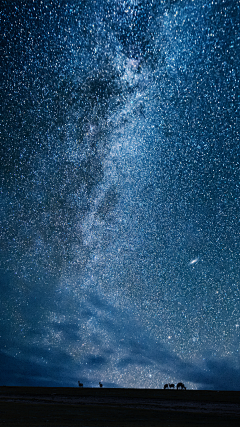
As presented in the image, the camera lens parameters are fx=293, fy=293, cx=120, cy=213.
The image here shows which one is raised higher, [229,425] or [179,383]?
[179,383]

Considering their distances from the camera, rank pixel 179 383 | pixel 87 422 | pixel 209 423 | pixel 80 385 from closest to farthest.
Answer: pixel 87 422 → pixel 209 423 → pixel 179 383 → pixel 80 385

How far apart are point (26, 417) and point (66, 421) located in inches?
Answer: 68.6

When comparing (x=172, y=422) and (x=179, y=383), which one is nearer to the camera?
(x=172, y=422)

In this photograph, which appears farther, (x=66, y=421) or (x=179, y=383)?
(x=179, y=383)

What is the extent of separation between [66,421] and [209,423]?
510cm

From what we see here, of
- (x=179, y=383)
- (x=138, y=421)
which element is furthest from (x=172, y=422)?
(x=179, y=383)

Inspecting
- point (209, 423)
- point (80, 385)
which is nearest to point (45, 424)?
point (209, 423)

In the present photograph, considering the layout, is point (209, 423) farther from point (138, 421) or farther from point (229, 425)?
point (138, 421)

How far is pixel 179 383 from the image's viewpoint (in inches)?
2028

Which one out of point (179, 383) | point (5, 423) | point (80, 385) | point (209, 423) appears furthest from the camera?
point (80, 385)

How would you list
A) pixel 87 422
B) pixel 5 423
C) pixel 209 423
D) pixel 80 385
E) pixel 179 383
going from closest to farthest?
pixel 5 423 < pixel 87 422 < pixel 209 423 < pixel 179 383 < pixel 80 385

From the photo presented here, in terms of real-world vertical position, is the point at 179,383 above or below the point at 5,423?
above

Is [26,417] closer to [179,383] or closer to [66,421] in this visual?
[66,421]

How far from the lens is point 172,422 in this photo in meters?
10.4
